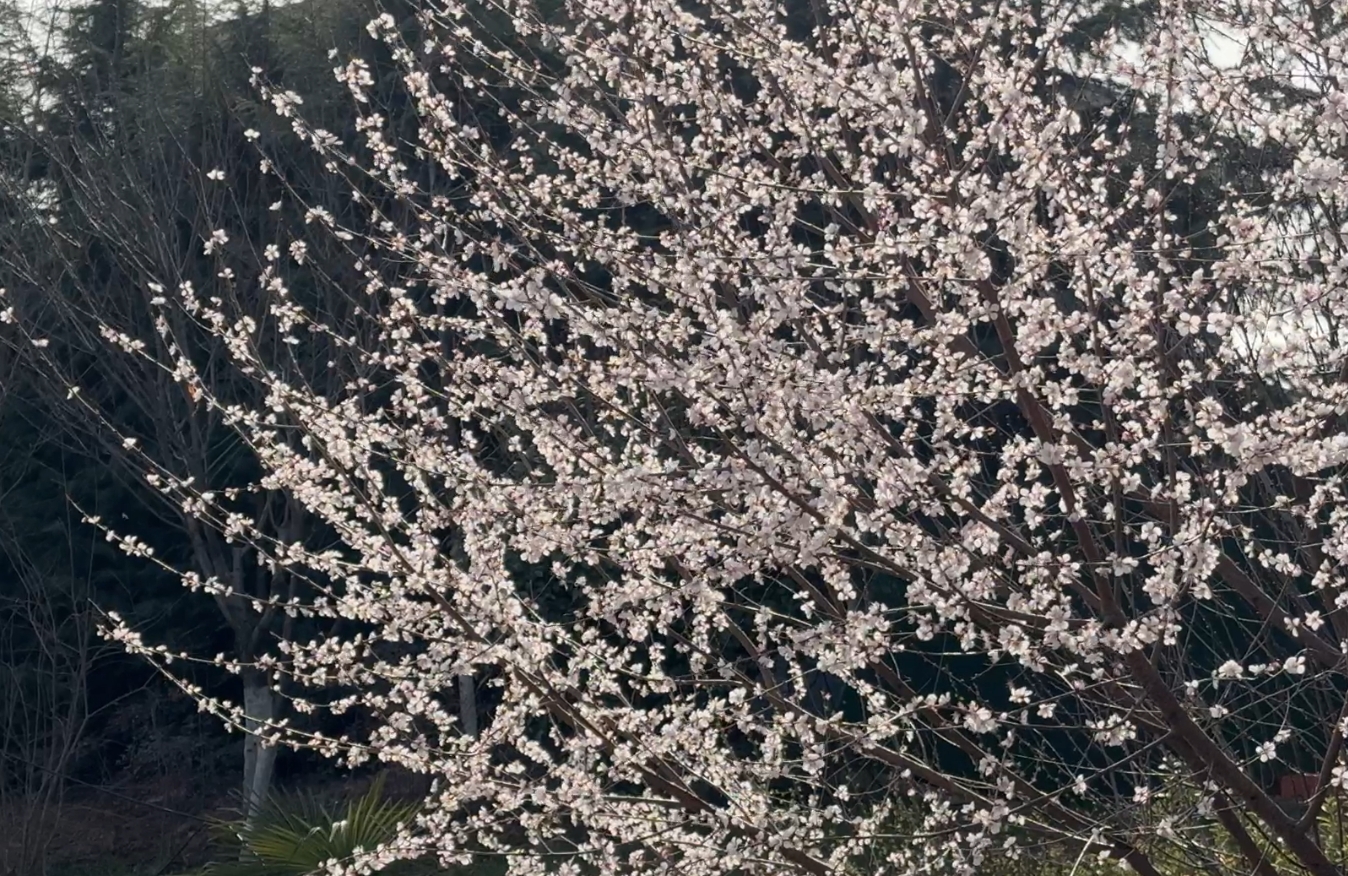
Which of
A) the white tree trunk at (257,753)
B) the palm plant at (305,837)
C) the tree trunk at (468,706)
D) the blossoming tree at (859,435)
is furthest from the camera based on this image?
the white tree trunk at (257,753)

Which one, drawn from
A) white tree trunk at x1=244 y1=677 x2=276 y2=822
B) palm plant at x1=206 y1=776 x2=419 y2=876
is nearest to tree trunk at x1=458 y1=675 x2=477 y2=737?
palm plant at x1=206 y1=776 x2=419 y2=876

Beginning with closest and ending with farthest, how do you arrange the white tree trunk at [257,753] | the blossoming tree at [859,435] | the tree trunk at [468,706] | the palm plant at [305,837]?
the blossoming tree at [859,435] < the palm plant at [305,837] < the tree trunk at [468,706] < the white tree trunk at [257,753]

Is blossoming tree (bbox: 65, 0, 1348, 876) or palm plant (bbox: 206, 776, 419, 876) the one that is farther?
palm plant (bbox: 206, 776, 419, 876)

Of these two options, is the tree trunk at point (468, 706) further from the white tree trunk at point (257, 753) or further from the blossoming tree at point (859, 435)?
the blossoming tree at point (859, 435)

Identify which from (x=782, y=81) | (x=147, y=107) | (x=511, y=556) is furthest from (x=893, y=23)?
(x=147, y=107)

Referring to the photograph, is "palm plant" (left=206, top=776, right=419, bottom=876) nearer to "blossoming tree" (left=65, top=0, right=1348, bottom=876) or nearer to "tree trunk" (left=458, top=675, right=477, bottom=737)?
"tree trunk" (left=458, top=675, right=477, bottom=737)

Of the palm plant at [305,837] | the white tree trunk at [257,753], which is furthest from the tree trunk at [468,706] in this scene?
→ the white tree trunk at [257,753]

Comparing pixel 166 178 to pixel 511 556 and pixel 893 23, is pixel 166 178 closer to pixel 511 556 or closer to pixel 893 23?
pixel 511 556

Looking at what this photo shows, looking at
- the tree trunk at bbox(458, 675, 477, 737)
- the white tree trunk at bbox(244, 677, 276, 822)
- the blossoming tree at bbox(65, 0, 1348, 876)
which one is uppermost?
the blossoming tree at bbox(65, 0, 1348, 876)

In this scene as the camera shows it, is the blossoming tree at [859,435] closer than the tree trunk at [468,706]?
Yes

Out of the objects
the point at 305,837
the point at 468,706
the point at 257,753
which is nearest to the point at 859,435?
the point at 305,837
